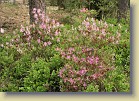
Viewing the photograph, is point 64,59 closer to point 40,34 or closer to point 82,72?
point 82,72

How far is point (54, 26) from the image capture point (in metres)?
5.68

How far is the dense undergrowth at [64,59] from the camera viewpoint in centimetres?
490

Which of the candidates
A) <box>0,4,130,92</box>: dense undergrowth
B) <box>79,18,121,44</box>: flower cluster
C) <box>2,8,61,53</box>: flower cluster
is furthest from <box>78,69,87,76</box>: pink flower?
<box>2,8,61,53</box>: flower cluster

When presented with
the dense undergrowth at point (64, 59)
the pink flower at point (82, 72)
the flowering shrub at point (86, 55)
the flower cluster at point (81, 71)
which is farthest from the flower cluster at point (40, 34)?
the pink flower at point (82, 72)

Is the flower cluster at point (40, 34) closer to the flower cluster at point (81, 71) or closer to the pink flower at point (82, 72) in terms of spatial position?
the flower cluster at point (81, 71)

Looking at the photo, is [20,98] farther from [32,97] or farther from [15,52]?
[15,52]

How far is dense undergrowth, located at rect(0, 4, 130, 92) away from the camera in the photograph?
16.1ft

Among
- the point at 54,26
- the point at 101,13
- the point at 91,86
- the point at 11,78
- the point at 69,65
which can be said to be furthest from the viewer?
the point at 101,13

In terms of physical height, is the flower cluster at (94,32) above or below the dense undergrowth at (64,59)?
above

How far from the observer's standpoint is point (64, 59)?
5207 millimetres

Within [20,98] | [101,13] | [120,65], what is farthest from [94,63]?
[101,13]

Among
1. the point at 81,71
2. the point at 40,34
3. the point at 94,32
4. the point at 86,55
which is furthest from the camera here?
the point at 40,34

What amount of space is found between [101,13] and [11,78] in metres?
4.94

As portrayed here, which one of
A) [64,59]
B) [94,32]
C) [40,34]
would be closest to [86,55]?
[64,59]
